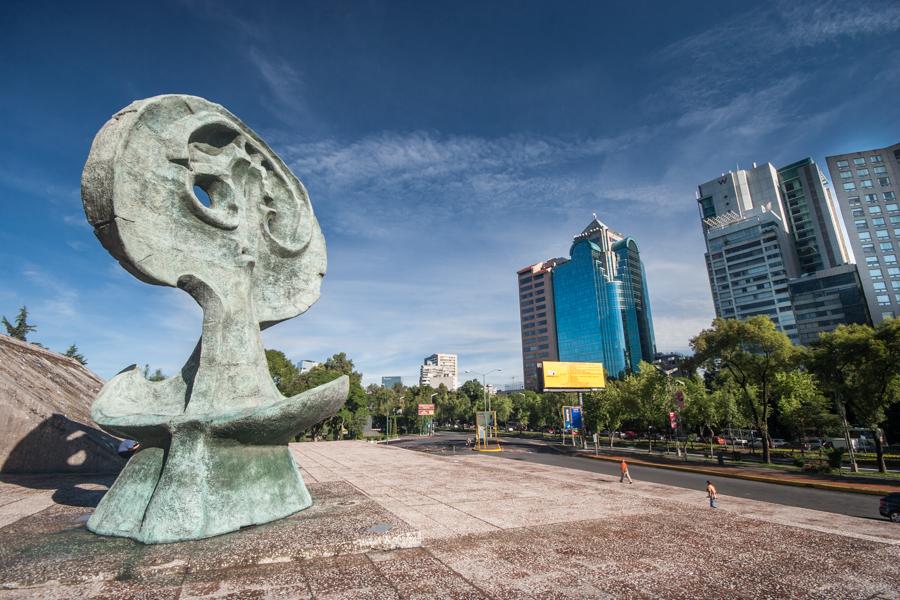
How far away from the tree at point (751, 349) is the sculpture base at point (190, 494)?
32.0 meters

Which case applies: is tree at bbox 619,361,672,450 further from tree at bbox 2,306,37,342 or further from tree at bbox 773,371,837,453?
tree at bbox 2,306,37,342

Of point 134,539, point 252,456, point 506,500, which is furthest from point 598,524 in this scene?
point 134,539

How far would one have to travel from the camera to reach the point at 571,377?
45.0 metres

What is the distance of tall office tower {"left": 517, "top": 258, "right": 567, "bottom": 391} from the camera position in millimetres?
134125

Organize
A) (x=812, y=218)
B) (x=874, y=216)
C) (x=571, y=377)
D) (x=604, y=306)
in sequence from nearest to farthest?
(x=571, y=377)
(x=874, y=216)
(x=812, y=218)
(x=604, y=306)

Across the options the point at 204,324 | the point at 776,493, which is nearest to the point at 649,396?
the point at 776,493

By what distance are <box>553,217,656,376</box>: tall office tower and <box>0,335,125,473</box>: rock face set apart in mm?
110369

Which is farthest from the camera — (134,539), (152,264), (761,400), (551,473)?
(761,400)

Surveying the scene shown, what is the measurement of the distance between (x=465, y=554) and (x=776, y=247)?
439ft

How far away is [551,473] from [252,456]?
18.2 metres

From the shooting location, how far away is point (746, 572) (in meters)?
8.77

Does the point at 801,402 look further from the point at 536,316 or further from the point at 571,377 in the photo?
the point at 536,316

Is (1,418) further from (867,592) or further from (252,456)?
(867,592)

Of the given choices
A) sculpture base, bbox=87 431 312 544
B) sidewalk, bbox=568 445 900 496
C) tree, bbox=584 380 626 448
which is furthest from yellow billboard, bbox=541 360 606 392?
sculpture base, bbox=87 431 312 544
